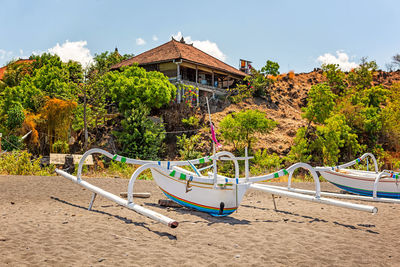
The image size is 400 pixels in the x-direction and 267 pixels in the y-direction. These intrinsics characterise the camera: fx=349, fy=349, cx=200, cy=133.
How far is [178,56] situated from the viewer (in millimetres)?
27359

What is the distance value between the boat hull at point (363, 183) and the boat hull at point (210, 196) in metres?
6.97

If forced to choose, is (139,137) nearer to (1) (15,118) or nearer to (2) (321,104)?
(1) (15,118)

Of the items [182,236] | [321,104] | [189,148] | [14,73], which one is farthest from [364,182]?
[14,73]

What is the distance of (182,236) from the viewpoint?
17.9ft

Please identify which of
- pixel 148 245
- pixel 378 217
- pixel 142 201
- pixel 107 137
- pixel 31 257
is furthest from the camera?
pixel 107 137

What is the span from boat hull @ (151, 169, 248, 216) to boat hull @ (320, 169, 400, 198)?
697cm

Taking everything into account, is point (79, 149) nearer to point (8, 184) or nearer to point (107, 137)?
point (107, 137)

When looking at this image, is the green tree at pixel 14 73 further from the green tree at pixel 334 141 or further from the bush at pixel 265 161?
the green tree at pixel 334 141

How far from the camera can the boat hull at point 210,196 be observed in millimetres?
7055

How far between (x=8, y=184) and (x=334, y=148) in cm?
2140

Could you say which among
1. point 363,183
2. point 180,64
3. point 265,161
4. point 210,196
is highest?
point 180,64

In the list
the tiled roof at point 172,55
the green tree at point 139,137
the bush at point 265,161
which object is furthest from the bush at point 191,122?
the bush at point 265,161

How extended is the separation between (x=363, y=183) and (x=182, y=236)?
29.9 ft

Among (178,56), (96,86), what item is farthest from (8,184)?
(178,56)
